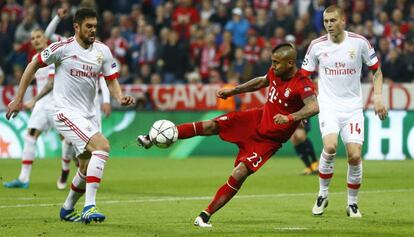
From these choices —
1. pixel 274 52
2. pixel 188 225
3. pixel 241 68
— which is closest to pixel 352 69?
pixel 274 52

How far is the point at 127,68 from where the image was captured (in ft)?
87.2

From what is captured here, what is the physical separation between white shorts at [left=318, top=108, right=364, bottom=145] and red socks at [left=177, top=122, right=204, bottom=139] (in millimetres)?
2036

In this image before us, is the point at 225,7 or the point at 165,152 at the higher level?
the point at 225,7

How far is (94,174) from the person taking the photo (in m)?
10.9

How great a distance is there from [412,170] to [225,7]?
10.1 metres

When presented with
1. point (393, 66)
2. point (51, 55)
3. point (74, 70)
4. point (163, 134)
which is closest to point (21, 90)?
point (51, 55)

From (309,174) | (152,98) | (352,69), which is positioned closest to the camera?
(352,69)

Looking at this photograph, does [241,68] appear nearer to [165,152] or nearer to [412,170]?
[165,152]

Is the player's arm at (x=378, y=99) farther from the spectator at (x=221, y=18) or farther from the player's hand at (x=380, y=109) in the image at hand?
the spectator at (x=221, y=18)

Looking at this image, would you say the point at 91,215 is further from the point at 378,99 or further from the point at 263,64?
the point at 263,64

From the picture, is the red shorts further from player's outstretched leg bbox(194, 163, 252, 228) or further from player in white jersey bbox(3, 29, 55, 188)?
player in white jersey bbox(3, 29, 55, 188)

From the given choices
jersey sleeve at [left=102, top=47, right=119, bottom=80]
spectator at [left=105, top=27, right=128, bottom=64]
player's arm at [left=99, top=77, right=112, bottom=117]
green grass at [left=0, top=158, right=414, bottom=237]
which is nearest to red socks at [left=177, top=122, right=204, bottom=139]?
green grass at [left=0, top=158, right=414, bottom=237]

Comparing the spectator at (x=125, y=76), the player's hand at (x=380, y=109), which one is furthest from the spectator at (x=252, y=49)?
the player's hand at (x=380, y=109)

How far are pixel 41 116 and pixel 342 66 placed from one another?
613cm
